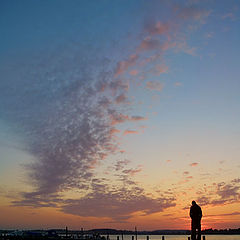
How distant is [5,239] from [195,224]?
49.9m

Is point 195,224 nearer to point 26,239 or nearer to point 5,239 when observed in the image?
point 26,239

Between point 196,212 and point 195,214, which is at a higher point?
point 196,212

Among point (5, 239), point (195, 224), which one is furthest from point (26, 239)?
point (195, 224)

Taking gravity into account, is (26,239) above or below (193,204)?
below

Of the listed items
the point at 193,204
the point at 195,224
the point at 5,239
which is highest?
the point at 193,204

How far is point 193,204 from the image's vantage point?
2053cm

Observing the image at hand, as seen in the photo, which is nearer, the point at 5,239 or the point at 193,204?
the point at 193,204

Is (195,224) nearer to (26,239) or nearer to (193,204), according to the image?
(193,204)

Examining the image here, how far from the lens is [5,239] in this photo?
198 feet

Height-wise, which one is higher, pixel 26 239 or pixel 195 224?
pixel 195 224

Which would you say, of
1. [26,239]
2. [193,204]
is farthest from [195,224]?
[26,239]

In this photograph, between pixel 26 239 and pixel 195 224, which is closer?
pixel 195 224

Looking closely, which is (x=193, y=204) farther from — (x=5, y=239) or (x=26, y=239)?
(x=5, y=239)

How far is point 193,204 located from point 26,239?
4505cm
